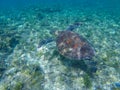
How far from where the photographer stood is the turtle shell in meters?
11.0

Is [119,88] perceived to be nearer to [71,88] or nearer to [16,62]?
[71,88]

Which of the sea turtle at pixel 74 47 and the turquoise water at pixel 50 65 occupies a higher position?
the sea turtle at pixel 74 47

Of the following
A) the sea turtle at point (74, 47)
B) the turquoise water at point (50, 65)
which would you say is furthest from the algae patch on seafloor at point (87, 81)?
the sea turtle at point (74, 47)

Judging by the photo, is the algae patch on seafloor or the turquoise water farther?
the turquoise water

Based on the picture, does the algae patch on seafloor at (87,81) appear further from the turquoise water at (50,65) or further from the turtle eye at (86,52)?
the turtle eye at (86,52)

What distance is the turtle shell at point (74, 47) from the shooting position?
10961 mm

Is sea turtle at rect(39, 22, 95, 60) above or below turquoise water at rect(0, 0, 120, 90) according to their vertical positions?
above

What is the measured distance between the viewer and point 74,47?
11312 millimetres

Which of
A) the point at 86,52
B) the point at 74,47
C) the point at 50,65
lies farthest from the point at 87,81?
the point at 50,65

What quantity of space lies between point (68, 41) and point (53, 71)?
1853 mm

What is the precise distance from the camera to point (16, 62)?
1307 cm

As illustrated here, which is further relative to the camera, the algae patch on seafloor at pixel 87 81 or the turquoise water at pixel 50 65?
the turquoise water at pixel 50 65

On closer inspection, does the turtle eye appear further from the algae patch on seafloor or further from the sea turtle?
the algae patch on seafloor

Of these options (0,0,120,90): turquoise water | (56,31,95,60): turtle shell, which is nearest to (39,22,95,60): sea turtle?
(56,31,95,60): turtle shell
